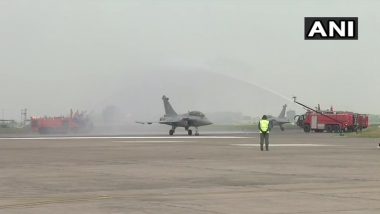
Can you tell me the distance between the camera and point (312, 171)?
63.0 feet

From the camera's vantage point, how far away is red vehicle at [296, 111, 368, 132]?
89875mm

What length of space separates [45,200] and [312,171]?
1002 cm

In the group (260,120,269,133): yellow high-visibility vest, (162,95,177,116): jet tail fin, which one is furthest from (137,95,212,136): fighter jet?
(260,120,269,133): yellow high-visibility vest

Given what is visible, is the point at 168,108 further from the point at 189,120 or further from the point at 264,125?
the point at 264,125

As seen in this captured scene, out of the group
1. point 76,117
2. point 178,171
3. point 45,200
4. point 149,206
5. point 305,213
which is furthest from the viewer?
point 76,117

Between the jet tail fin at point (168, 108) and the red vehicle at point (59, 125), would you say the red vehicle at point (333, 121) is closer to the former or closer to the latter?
the jet tail fin at point (168, 108)

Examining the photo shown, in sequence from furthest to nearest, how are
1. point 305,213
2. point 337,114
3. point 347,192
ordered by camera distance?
1. point 337,114
2. point 347,192
3. point 305,213

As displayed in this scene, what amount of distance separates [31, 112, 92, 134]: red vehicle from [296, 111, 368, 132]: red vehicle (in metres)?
41.5

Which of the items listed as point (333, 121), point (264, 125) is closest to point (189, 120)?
point (333, 121)

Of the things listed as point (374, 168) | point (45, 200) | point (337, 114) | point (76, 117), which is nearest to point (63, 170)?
point (45, 200)

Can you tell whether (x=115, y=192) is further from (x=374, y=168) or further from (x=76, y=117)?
(x=76, y=117)

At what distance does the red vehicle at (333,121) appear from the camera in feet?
295

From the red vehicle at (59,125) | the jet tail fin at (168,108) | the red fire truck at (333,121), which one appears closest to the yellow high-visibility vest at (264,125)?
the jet tail fin at (168,108)

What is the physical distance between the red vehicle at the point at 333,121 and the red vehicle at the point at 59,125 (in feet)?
136
